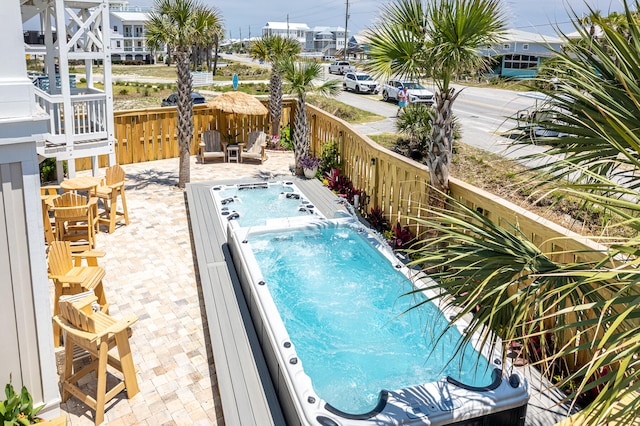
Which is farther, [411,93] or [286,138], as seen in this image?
[411,93]

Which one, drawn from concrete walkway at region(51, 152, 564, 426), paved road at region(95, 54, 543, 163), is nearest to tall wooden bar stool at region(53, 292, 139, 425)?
concrete walkway at region(51, 152, 564, 426)

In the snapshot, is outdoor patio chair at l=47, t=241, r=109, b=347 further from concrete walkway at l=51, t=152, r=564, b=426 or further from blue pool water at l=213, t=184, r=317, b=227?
blue pool water at l=213, t=184, r=317, b=227

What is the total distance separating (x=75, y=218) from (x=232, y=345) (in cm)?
396

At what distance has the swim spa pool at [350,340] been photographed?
4.32 m

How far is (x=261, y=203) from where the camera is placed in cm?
1064

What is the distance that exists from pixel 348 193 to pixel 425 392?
21.5ft

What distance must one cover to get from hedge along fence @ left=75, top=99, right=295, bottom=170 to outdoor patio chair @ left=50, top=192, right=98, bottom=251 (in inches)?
182

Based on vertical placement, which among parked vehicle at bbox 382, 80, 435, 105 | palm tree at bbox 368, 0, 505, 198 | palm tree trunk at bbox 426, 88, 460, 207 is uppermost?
palm tree at bbox 368, 0, 505, 198

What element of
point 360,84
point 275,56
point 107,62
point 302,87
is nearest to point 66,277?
point 107,62

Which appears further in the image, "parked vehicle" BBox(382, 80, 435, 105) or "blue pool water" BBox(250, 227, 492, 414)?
"parked vehicle" BBox(382, 80, 435, 105)

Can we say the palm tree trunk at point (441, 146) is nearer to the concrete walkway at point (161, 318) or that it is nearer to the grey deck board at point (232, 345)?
the grey deck board at point (232, 345)

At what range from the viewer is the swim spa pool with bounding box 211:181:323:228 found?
970cm

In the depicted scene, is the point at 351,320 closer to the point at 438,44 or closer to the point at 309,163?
the point at 438,44

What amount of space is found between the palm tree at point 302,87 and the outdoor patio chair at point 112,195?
4353 mm
